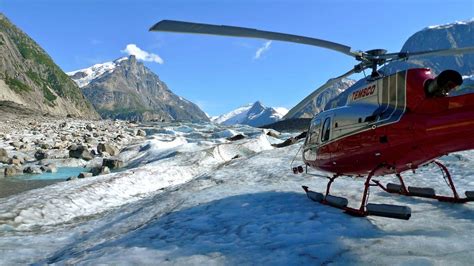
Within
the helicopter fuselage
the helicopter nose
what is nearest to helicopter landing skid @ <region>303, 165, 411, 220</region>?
the helicopter fuselage

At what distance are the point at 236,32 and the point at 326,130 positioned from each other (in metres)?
4.39

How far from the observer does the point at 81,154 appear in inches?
1446

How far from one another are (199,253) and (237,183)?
7.49 meters

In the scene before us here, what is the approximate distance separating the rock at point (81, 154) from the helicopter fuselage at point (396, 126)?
31.0 m

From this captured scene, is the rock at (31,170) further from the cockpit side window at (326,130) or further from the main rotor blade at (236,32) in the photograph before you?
the main rotor blade at (236,32)

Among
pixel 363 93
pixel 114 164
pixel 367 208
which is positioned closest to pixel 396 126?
pixel 363 93

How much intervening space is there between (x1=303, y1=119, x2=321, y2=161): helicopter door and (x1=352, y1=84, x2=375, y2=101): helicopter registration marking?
4.89ft

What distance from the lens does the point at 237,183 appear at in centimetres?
1470

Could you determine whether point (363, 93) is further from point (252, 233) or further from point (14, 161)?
point (14, 161)

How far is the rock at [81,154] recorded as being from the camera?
1433 inches

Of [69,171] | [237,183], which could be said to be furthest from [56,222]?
[69,171]

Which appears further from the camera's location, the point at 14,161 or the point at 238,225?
the point at 14,161

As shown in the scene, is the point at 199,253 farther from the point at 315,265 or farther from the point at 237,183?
the point at 237,183

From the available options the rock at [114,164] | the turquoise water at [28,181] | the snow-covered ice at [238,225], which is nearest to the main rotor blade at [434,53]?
the snow-covered ice at [238,225]
